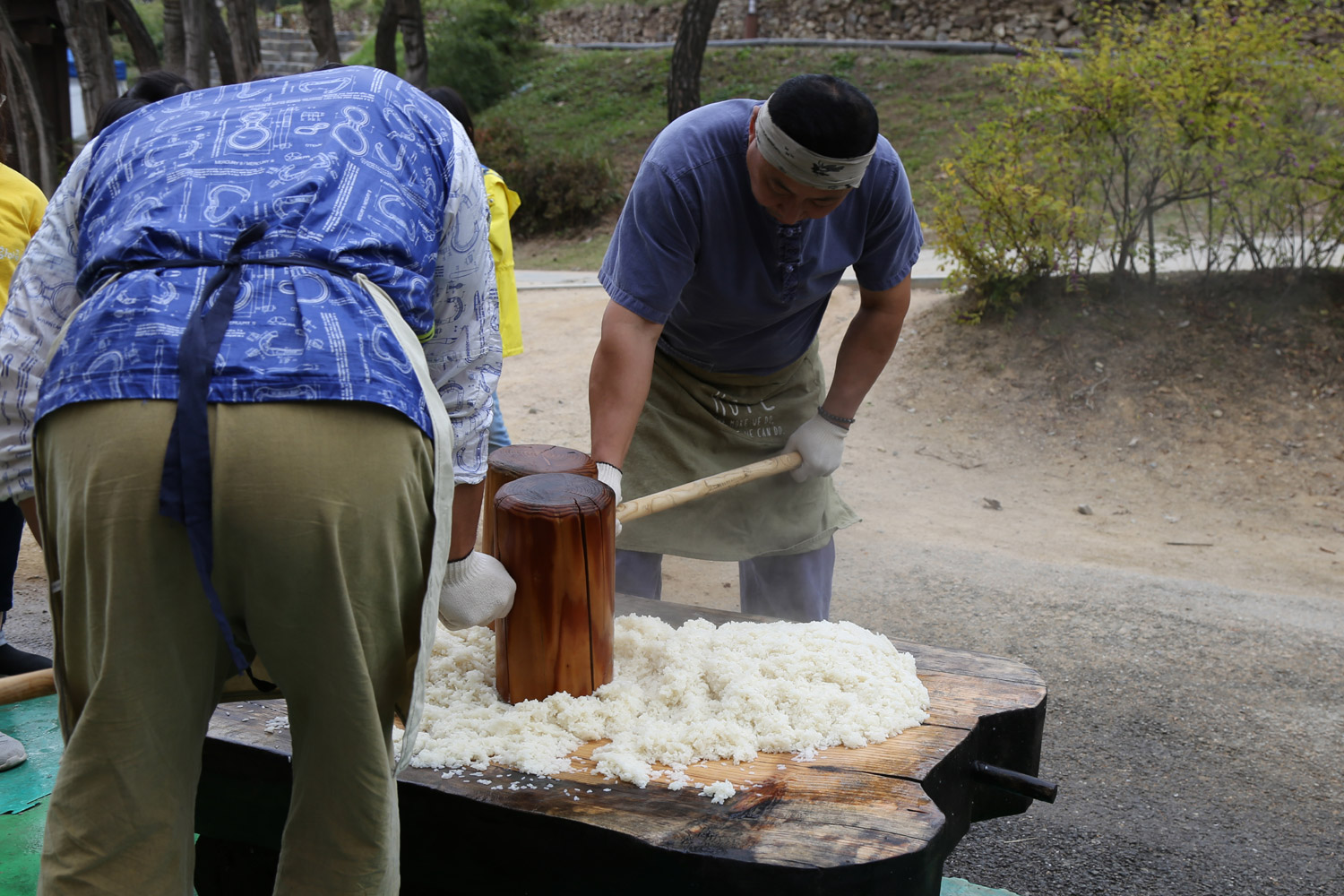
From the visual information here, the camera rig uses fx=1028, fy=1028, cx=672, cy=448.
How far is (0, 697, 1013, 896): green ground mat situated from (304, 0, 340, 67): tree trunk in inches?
463

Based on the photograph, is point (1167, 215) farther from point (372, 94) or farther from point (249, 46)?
point (249, 46)

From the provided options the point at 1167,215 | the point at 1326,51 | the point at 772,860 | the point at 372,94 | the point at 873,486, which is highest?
the point at 1326,51

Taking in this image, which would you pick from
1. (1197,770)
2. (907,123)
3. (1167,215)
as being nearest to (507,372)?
(1167,215)

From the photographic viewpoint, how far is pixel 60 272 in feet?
4.58

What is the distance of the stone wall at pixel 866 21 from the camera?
1603 centimetres

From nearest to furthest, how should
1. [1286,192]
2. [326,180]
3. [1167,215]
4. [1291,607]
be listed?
[326,180] → [1291,607] → [1286,192] → [1167,215]

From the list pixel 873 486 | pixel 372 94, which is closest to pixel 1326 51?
pixel 873 486

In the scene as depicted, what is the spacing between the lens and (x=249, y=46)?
13.5 metres

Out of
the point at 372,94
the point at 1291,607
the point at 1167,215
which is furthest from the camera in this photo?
the point at 1167,215

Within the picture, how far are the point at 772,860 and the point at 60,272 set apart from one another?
4.15ft

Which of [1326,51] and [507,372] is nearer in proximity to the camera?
[1326,51]

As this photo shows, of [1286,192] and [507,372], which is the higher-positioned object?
[1286,192]

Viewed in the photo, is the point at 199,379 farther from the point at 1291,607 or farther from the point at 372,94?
the point at 1291,607

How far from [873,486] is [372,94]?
458 cm
